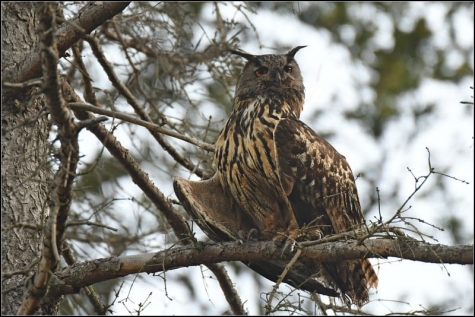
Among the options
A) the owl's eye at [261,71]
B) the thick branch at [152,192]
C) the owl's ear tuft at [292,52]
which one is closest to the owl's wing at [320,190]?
the thick branch at [152,192]

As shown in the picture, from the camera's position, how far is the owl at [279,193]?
15.6 ft

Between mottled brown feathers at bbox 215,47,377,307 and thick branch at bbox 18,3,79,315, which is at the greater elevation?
mottled brown feathers at bbox 215,47,377,307

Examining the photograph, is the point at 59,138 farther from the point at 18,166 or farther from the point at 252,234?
the point at 252,234

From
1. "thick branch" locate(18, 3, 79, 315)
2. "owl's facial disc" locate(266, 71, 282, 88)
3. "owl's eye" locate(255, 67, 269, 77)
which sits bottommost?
"thick branch" locate(18, 3, 79, 315)

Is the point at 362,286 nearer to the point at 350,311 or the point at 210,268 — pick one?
the point at 210,268

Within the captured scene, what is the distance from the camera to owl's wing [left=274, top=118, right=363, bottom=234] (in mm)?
4812

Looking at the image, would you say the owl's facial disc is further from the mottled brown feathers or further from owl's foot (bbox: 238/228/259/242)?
owl's foot (bbox: 238/228/259/242)

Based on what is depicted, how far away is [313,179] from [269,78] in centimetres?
114

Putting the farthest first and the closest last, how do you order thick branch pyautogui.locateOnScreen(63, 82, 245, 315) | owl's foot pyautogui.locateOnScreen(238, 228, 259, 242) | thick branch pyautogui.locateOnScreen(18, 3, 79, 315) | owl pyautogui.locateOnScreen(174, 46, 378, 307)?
owl pyautogui.locateOnScreen(174, 46, 378, 307) < owl's foot pyautogui.locateOnScreen(238, 228, 259, 242) < thick branch pyautogui.locateOnScreen(63, 82, 245, 315) < thick branch pyautogui.locateOnScreen(18, 3, 79, 315)

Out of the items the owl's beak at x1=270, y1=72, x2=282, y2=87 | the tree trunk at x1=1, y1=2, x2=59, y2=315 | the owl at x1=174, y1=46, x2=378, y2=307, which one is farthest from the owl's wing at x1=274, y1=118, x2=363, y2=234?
the tree trunk at x1=1, y1=2, x2=59, y2=315

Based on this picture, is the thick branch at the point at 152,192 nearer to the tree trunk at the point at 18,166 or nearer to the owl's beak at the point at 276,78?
the tree trunk at the point at 18,166

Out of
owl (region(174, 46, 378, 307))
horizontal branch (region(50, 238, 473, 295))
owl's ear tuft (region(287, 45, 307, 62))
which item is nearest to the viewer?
horizontal branch (region(50, 238, 473, 295))

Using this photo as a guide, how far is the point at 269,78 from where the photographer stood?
5.74 metres

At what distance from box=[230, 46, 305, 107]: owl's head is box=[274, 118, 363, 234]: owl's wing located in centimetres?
64
